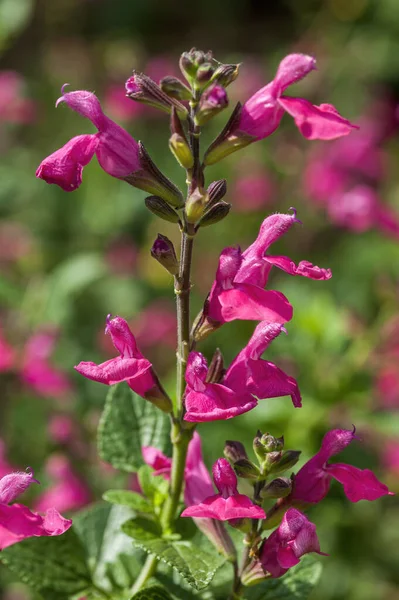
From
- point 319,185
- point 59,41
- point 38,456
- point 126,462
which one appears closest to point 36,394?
point 38,456

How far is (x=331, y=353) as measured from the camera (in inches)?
99.3

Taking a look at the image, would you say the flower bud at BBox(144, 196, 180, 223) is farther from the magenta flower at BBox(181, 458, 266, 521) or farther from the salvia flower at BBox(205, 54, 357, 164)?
the magenta flower at BBox(181, 458, 266, 521)

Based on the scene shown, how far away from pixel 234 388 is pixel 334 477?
208mm

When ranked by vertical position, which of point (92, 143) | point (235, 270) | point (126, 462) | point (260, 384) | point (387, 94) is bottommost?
point (387, 94)

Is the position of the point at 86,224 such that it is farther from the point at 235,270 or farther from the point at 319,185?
the point at 235,270

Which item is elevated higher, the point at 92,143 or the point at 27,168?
the point at 92,143

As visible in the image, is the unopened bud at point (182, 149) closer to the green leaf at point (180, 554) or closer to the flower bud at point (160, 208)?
the flower bud at point (160, 208)

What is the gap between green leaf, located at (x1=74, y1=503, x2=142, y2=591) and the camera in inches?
57.6

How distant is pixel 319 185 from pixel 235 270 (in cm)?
261

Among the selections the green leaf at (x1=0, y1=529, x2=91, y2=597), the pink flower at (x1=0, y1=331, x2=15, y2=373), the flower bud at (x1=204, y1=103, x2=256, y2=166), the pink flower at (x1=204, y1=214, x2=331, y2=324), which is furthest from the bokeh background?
the flower bud at (x1=204, y1=103, x2=256, y2=166)

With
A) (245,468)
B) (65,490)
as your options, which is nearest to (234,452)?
(245,468)

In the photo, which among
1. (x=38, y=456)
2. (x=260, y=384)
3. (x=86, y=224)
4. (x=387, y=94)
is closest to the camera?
(x=260, y=384)

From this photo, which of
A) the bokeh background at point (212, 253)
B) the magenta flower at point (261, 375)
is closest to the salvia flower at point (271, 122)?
the magenta flower at point (261, 375)

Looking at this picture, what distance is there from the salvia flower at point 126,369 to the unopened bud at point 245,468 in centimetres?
15
